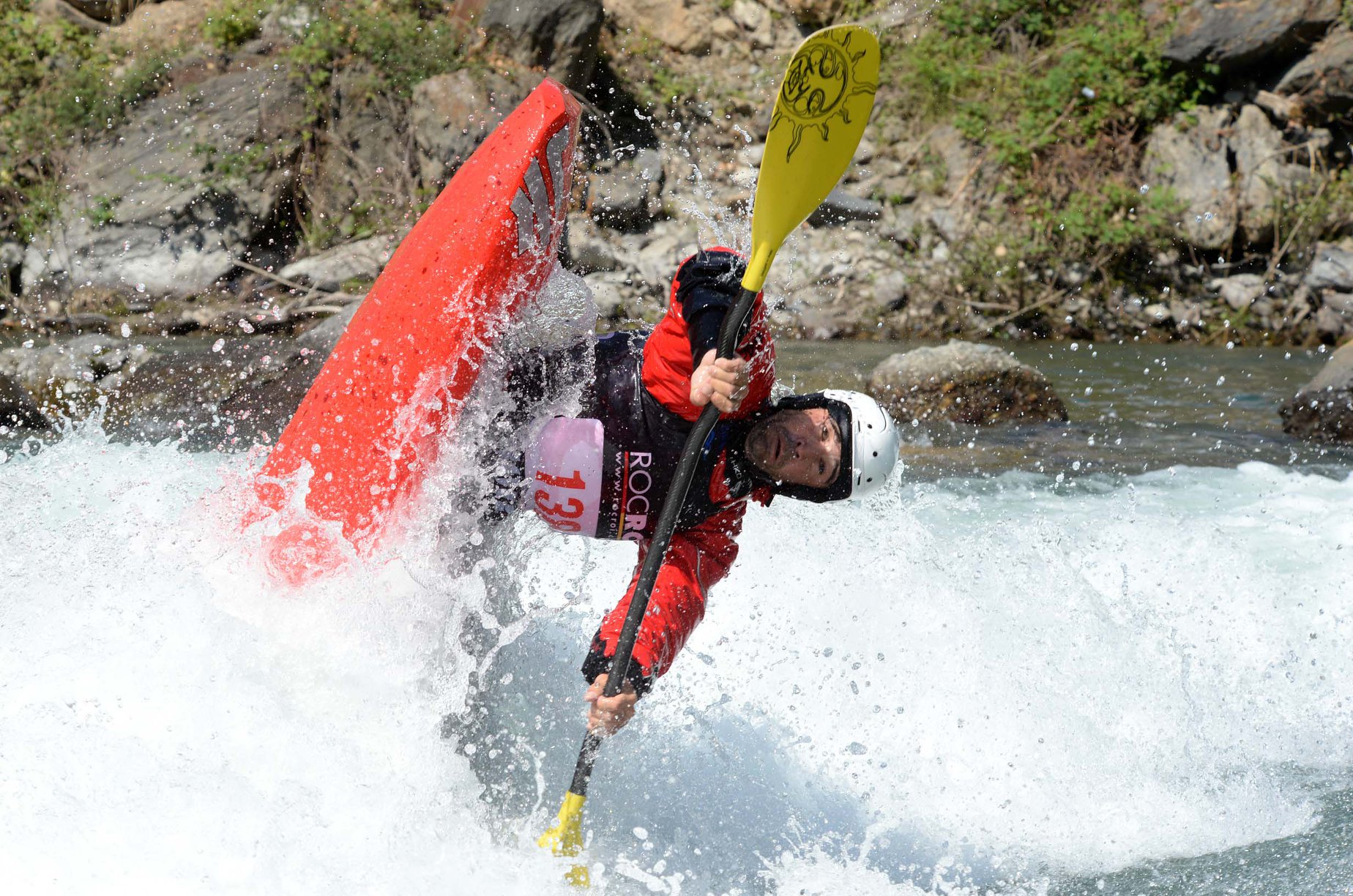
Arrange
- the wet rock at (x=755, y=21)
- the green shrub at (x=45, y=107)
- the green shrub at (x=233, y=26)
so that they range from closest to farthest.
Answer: the green shrub at (x=45, y=107) → the green shrub at (x=233, y=26) → the wet rock at (x=755, y=21)

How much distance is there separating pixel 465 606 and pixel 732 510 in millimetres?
682

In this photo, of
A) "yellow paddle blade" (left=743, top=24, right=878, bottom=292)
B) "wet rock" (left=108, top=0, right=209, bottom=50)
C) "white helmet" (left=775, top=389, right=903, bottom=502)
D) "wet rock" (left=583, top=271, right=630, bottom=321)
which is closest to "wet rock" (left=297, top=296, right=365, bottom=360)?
"wet rock" (left=583, top=271, right=630, bottom=321)

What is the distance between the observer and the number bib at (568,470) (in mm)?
2658

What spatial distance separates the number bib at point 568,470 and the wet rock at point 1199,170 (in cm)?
867

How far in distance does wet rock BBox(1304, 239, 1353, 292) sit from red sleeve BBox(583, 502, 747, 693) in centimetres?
855

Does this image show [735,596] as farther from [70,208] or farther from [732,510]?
[70,208]

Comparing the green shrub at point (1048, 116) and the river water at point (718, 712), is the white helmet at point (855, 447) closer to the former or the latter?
the river water at point (718, 712)

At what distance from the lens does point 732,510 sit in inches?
112

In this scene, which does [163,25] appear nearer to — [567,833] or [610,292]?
[610,292]

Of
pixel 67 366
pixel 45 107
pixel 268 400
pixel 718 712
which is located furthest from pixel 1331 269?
pixel 45 107

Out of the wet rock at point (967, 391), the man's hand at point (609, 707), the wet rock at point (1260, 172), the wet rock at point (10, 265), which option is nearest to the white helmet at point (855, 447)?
the man's hand at point (609, 707)

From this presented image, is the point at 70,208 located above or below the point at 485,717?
below

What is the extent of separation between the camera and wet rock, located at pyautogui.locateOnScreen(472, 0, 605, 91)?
986cm

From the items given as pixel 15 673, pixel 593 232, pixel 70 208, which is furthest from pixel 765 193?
pixel 70 208
